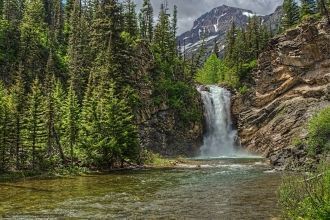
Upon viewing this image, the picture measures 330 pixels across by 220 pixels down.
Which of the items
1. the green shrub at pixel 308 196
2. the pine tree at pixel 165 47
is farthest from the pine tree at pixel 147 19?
the green shrub at pixel 308 196

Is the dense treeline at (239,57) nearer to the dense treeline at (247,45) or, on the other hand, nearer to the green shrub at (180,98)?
the dense treeline at (247,45)

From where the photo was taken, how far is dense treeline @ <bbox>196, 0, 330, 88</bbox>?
86500 mm

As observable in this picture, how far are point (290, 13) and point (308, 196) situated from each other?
83792 mm

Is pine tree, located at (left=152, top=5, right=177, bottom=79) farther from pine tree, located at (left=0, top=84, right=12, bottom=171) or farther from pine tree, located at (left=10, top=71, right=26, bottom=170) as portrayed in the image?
pine tree, located at (left=0, top=84, right=12, bottom=171)

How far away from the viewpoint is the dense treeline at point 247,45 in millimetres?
86500

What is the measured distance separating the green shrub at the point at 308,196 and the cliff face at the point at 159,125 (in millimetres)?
57508

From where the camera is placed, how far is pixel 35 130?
141ft

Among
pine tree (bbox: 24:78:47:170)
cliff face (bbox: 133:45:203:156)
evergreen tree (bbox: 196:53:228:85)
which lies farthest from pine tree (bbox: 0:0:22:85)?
evergreen tree (bbox: 196:53:228:85)

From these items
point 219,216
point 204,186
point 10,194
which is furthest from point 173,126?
point 219,216

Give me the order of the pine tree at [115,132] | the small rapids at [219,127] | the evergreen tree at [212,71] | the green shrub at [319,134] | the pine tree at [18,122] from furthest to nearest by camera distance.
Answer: the evergreen tree at [212,71] → the small rapids at [219,127] → the pine tree at [115,132] → the green shrub at [319,134] → the pine tree at [18,122]

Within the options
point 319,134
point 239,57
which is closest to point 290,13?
point 239,57

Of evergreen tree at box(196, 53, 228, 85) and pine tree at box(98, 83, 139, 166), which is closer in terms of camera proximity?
pine tree at box(98, 83, 139, 166)

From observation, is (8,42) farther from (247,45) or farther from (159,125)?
(247,45)

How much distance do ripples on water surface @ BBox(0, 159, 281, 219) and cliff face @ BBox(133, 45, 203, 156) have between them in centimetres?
3713
